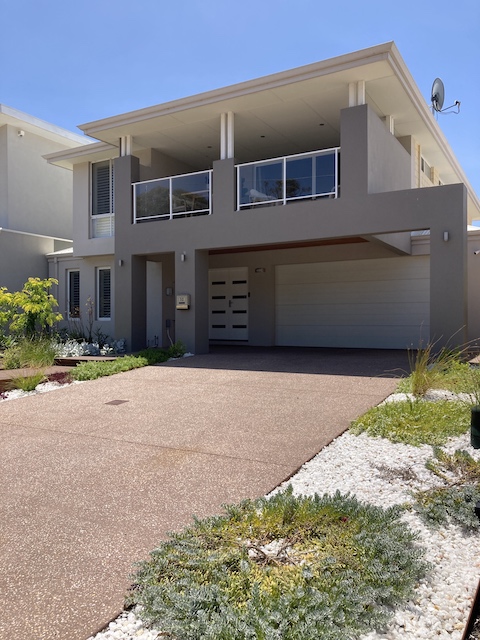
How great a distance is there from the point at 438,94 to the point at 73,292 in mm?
14200

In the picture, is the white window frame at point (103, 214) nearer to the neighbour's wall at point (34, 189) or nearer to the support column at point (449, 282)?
the neighbour's wall at point (34, 189)

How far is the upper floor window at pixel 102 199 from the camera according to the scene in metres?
16.9

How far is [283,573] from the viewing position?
2781 mm

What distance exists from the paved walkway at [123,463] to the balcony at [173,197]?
17.4 ft

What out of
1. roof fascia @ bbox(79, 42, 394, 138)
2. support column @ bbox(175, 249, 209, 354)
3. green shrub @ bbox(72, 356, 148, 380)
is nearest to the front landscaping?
green shrub @ bbox(72, 356, 148, 380)

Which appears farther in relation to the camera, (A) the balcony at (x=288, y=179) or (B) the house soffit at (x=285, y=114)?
(A) the balcony at (x=288, y=179)

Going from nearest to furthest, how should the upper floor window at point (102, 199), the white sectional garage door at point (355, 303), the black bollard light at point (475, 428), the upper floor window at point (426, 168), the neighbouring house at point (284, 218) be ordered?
the black bollard light at point (475, 428) → the neighbouring house at point (284, 218) → the white sectional garage door at point (355, 303) → the upper floor window at point (426, 168) → the upper floor window at point (102, 199)

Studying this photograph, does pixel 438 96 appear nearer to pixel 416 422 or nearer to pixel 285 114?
pixel 285 114

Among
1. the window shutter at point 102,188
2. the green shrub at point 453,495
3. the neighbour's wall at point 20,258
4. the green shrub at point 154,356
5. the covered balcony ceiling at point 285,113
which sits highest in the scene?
the covered balcony ceiling at point 285,113

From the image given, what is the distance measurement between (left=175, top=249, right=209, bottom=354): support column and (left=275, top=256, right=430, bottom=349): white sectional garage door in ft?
13.3

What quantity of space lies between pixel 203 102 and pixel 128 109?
234cm

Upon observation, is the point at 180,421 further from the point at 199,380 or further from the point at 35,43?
the point at 35,43

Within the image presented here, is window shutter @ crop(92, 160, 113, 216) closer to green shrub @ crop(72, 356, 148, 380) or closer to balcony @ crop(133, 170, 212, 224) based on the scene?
balcony @ crop(133, 170, 212, 224)

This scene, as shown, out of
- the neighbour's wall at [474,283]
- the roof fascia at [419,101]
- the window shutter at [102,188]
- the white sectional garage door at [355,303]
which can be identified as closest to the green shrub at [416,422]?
the roof fascia at [419,101]
